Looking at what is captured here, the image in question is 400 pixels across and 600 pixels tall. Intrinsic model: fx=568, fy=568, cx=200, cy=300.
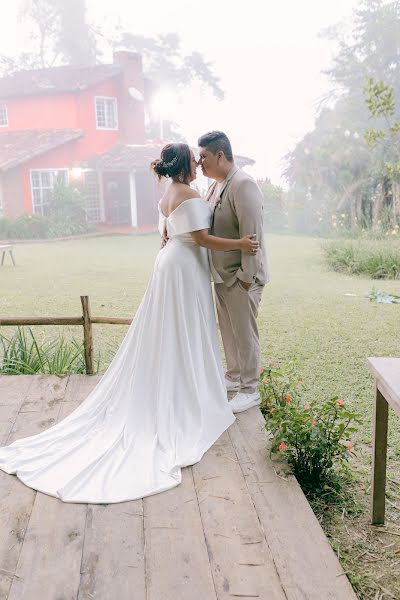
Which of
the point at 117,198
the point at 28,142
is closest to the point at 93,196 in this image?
the point at 117,198

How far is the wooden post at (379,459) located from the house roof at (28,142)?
13910mm

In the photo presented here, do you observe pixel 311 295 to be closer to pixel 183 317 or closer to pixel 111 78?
pixel 183 317

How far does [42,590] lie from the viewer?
5.35 ft

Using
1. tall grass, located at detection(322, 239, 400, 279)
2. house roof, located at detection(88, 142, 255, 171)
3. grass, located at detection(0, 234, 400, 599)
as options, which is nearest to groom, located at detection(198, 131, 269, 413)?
grass, located at detection(0, 234, 400, 599)

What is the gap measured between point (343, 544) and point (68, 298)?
5.58 m

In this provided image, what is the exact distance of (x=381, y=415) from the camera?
2.00 metres

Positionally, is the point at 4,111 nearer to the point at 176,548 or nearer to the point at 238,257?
the point at 238,257

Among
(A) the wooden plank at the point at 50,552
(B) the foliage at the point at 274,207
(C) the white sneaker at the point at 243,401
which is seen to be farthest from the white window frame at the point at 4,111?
(A) the wooden plank at the point at 50,552

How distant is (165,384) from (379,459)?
1.00 m

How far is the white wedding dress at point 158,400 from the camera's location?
233cm

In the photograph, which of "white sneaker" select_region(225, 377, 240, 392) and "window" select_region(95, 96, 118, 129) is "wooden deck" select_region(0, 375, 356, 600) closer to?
"white sneaker" select_region(225, 377, 240, 392)

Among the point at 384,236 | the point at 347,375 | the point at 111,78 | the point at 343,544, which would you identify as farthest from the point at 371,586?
the point at 111,78

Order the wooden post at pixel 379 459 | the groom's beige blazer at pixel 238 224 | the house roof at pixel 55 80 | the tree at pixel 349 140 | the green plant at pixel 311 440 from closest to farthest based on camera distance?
1. the wooden post at pixel 379 459
2. the green plant at pixel 311 440
3. the groom's beige blazer at pixel 238 224
4. the tree at pixel 349 140
5. the house roof at pixel 55 80

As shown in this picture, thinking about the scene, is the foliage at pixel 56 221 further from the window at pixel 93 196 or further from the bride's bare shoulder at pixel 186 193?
the bride's bare shoulder at pixel 186 193
